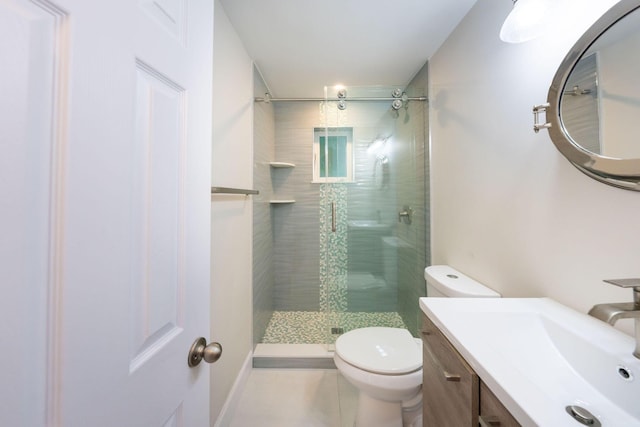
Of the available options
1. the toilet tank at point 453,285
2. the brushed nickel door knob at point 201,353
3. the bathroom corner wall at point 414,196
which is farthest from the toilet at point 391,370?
the brushed nickel door knob at point 201,353

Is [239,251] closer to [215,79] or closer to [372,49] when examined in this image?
[215,79]

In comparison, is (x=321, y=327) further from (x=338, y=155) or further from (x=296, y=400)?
(x=338, y=155)

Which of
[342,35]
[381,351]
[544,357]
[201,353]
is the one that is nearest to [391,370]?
[381,351]

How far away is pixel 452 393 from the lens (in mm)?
696

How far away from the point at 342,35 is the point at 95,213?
1.76 metres

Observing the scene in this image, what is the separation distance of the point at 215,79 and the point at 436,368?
1.59 m

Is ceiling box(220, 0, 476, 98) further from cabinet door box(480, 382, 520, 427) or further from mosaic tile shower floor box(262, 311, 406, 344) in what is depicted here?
mosaic tile shower floor box(262, 311, 406, 344)

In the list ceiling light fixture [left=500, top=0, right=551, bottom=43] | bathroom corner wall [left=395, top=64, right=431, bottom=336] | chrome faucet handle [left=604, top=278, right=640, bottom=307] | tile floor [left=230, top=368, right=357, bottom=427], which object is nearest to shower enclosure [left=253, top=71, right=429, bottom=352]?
bathroom corner wall [left=395, top=64, right=431, bottom=336]

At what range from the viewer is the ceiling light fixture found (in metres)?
0.83

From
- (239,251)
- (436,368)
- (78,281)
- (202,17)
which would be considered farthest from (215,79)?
(436,368)

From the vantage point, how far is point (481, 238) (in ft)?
4.28

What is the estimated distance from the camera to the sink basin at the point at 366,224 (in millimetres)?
2164

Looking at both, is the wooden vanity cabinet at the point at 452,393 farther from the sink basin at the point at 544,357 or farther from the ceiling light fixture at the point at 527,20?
the ceiling light fixture at the point at 527,20

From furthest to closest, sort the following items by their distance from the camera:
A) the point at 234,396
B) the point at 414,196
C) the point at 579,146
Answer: the point at 414,196, the point at 234,396, the point at 579,146
